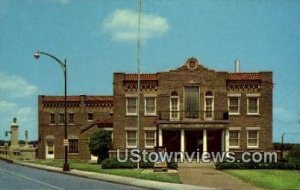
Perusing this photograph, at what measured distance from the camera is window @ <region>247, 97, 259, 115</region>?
47.2m

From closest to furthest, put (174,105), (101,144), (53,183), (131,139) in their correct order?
1. (53,183)
2. (174,105)
3. (131,139)
4. (101,144)

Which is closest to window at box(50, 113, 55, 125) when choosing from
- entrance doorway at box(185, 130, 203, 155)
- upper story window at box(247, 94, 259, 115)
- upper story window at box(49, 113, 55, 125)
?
upper story window at box(49, 113, 55, 125)

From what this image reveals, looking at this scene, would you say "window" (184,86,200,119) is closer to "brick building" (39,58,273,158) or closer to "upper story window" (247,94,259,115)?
"brick building" (39,58,273,158)

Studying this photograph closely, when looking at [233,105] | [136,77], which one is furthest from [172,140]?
[136,77]

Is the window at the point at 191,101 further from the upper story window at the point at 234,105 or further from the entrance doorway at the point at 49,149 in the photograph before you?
the entrance doorway at the point at 49,149

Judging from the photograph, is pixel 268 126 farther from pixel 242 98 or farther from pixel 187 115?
pixel 187 115

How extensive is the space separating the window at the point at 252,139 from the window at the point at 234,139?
857 millimetres

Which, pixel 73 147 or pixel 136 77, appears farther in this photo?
pixel 73 147

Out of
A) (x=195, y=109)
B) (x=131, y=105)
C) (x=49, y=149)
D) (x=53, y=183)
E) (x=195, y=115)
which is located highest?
(x=131, y=105)

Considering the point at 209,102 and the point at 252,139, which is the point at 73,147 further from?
the point at 252,139

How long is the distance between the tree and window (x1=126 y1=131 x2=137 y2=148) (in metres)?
2.33

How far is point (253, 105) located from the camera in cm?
4725

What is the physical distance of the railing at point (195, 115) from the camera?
47000 millimetres

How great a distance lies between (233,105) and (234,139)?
2.80 metres
